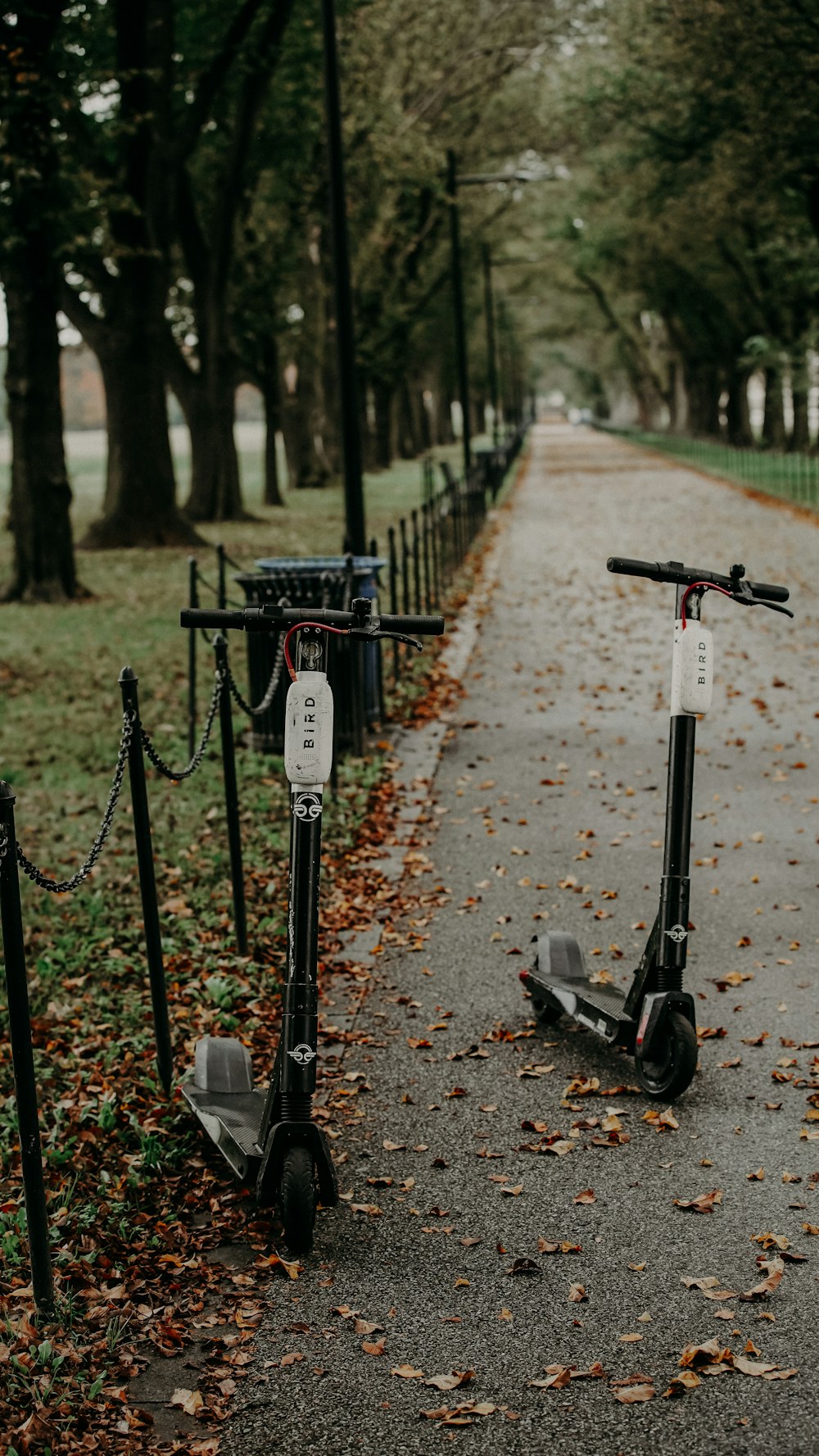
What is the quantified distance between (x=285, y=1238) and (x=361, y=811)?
4907 millimetres

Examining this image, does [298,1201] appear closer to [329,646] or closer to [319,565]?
[329,646]

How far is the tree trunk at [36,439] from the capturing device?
17922 millimetres

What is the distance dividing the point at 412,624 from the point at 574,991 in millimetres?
1829

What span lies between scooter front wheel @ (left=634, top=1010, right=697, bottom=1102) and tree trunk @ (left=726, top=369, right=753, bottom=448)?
52336 mm

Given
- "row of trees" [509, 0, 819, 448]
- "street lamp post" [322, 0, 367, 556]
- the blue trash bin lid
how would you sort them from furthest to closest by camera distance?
"row of trees" [509, 0, 819, 448]
"street lamp post" [322, 0, 367, 556]
the blue trash bin lid

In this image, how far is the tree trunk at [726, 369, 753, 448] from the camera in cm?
5622

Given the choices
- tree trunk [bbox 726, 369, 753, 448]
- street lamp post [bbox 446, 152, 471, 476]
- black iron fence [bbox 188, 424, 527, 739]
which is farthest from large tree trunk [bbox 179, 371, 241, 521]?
tree trunk [bbox 726, 369, 753, 448]

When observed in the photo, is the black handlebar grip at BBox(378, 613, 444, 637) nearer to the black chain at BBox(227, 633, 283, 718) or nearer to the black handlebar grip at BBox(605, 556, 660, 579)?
the black handlebar grip at BBox(605, 556, 660, 579)

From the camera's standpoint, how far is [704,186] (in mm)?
32562

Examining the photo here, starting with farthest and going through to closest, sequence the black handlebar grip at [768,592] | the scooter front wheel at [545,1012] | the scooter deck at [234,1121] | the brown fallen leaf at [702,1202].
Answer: the scooter front wheel at [545,1012] < the black handlebar grip at [768,592] < the scooter deck at [234,1121] < the brown fallen leaf at [702,1202]

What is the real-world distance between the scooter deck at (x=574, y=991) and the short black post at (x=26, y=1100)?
2058mm

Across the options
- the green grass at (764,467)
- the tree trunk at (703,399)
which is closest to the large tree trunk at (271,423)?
the green grass at (764,467)

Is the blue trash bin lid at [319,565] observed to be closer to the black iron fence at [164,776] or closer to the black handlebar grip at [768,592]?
the black iron fence at [164,776]

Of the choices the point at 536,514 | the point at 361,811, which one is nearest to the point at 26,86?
the point at 361,811
